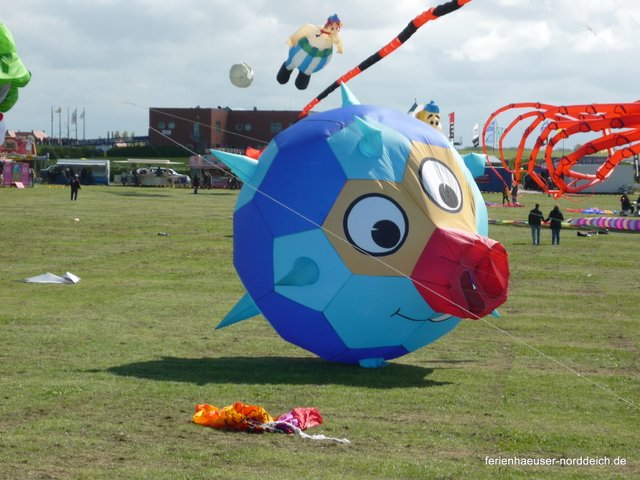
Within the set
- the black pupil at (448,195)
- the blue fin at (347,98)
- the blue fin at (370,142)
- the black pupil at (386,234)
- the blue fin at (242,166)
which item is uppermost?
the blue fin at (347,98)

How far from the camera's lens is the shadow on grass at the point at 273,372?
13359mm

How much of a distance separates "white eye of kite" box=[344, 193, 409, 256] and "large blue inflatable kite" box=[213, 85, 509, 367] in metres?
0.01

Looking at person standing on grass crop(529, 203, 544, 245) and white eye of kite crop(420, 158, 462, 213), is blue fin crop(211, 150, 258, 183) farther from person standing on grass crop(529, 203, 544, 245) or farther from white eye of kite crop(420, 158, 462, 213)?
person standing on grass crop(529, 203, 544, 245)

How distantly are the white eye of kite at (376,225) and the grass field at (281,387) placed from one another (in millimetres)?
1706

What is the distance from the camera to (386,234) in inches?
516

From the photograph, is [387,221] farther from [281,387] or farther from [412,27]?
[412,27]

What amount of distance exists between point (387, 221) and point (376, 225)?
0.46 ft

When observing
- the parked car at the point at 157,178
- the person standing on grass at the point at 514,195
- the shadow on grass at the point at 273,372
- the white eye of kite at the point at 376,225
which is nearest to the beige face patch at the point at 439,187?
the white eye of kite at the point at 376,225

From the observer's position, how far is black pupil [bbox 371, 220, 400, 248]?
13.1 m

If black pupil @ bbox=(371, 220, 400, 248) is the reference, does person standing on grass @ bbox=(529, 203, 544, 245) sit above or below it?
below

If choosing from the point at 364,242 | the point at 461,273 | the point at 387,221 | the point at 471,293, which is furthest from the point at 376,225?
the point at 471,293

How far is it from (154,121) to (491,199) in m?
24.2

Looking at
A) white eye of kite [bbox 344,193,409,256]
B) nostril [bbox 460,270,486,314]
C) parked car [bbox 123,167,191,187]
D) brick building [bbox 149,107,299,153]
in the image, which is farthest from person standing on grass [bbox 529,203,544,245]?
brick building [bbox 149,107,299,153]

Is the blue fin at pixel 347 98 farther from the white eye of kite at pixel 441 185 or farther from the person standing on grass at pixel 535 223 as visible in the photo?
the person standing on grass at pixel 535 223
